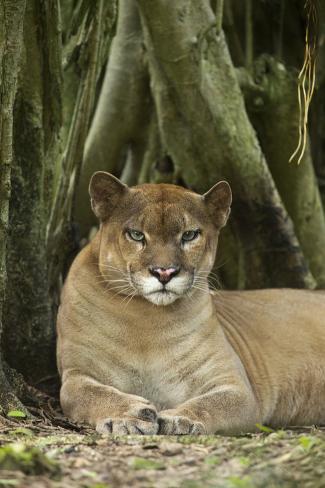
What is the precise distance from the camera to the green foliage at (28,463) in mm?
3932

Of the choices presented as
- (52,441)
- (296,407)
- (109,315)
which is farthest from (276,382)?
(52,441)

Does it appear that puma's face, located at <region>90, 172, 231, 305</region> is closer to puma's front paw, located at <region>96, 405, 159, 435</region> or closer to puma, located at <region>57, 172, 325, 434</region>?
puma, located at <region>57, 172, 325, 434</region>

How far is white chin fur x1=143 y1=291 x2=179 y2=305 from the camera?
600 cm

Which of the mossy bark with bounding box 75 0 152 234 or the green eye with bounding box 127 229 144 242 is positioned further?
the mossy bark with bounding box 75 0 152 234

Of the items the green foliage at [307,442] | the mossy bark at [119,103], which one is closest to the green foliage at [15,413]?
the green foliage at [307,442]

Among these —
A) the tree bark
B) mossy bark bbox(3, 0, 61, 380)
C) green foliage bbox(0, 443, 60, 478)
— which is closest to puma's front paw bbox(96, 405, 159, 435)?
the tree bark

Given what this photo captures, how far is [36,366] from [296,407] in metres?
1.80

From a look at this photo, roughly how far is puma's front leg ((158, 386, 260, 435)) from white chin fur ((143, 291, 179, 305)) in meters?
0.59

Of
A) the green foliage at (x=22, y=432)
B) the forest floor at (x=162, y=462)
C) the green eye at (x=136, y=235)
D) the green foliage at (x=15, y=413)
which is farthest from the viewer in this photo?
the green eye at (x=136, y=235)

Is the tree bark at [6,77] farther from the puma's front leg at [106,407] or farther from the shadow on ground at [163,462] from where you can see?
the shadow on ground at [163,462]

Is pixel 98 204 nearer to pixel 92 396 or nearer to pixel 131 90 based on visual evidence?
pixel 92 396

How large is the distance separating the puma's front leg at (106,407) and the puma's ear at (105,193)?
3.45 ft

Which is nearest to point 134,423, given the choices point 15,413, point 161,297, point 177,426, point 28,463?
point 177,426

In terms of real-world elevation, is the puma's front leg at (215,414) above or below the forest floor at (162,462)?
below
